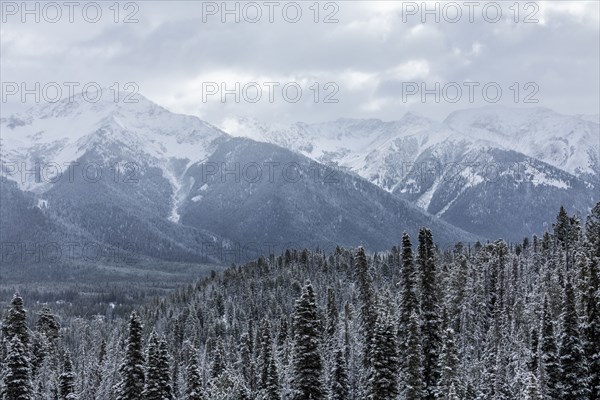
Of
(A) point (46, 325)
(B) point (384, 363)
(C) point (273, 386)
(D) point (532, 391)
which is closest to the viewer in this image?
(B) point (384, 363)

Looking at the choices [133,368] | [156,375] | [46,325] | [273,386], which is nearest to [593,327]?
[273,386]

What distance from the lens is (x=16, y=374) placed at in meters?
57.7

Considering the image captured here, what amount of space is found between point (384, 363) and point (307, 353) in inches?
255

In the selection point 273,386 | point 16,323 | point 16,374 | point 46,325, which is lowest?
point 273,386

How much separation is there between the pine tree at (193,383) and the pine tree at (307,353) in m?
12.7

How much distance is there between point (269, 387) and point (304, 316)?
18.2 meters

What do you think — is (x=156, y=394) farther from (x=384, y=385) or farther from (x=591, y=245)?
(x=591, y=245)

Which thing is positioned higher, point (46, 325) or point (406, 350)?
point (46, 325)

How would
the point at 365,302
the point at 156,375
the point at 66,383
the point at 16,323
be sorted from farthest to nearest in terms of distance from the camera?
1. the point at 66,383
2. the point at 365,302
3. the point at 16,323
4. the point at 156,375

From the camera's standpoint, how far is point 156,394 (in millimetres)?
58188

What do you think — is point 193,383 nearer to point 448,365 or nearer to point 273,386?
point 273,386

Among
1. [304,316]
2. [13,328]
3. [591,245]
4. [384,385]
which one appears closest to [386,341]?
A: [384,385]

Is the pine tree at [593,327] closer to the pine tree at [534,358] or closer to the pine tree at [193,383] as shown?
the pine tree at [534,358]

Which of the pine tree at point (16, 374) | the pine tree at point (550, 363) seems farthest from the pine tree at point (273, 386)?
the pine tree at point (550, 363)
